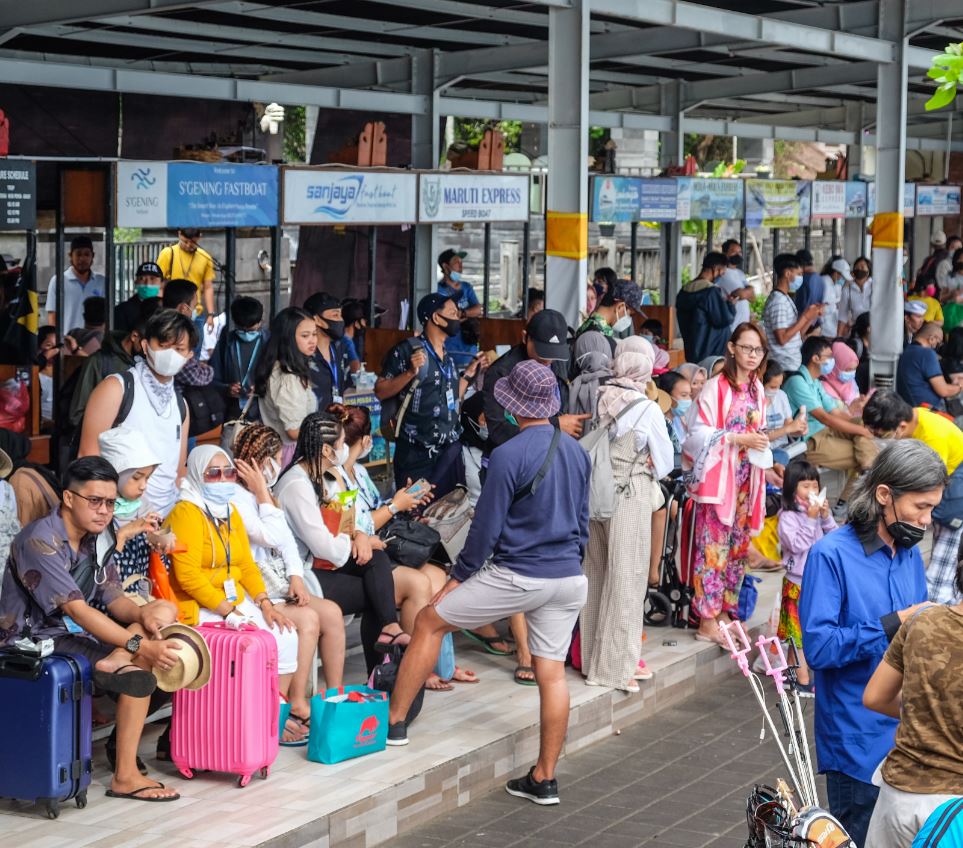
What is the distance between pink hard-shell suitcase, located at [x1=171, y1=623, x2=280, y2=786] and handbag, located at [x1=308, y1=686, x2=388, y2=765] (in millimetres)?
260

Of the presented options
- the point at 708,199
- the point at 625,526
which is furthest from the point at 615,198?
the point at 625,526

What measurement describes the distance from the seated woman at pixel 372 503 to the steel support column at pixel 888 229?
29.0ft

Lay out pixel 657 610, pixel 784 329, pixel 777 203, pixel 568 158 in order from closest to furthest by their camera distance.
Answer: pixel 657 610 < pixel 568 158 < pixel 784 329 < pixel 777 203

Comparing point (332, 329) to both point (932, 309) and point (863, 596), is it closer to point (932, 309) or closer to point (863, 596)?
point (863, 596)

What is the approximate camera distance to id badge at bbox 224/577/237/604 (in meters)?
6.36

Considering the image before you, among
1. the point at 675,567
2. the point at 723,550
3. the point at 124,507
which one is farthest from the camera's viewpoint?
the point at 675,567

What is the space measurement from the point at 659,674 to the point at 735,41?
339 inches

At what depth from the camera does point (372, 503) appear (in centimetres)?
753

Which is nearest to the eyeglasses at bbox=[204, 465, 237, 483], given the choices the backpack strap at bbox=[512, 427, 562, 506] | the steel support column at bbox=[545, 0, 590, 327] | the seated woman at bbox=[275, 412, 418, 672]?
the seated woman at bbox=[275, 412, 418, 672]

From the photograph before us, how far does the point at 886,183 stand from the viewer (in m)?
15.4

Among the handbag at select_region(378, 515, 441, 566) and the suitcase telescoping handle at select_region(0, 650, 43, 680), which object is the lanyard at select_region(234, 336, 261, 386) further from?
the suitcase telescoping handle at select_region(0, 650, 43, 680)

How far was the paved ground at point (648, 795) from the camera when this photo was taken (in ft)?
20.5

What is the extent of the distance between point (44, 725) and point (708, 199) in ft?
44.9

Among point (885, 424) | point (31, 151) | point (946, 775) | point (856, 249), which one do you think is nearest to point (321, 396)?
point (885, 424)
